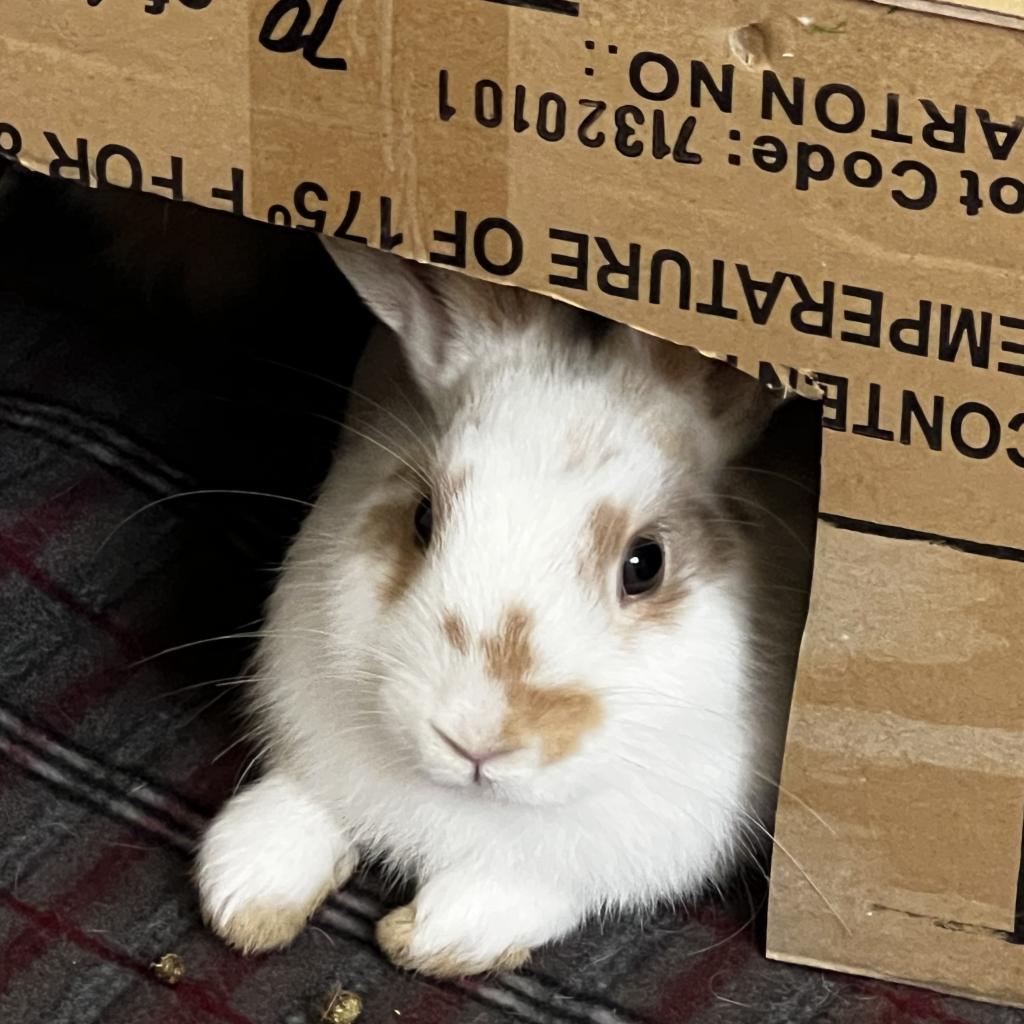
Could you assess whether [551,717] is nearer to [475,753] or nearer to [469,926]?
[475,753]

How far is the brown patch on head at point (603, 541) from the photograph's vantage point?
1261mm

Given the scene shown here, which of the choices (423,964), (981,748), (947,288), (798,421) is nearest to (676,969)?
(423,964)

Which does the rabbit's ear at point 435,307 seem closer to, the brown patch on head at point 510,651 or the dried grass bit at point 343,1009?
the brown patch on head at point 510,651

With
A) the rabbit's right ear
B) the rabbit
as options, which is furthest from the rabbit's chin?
the rabbit's right ear

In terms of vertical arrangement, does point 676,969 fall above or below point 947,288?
below

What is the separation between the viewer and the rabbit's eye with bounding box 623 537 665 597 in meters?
1.29

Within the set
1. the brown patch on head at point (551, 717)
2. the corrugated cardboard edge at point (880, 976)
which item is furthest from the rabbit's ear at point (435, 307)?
the corrugated cardboard edge at point (880, 976)

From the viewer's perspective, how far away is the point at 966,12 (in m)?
1.01

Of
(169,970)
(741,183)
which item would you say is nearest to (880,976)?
(169,970)

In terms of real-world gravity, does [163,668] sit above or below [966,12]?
below

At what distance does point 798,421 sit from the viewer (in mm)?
1513

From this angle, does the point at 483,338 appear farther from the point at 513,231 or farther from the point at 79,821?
the point at 79,821

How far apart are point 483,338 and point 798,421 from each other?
29 centimetres

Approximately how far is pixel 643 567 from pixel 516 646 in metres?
0.14
